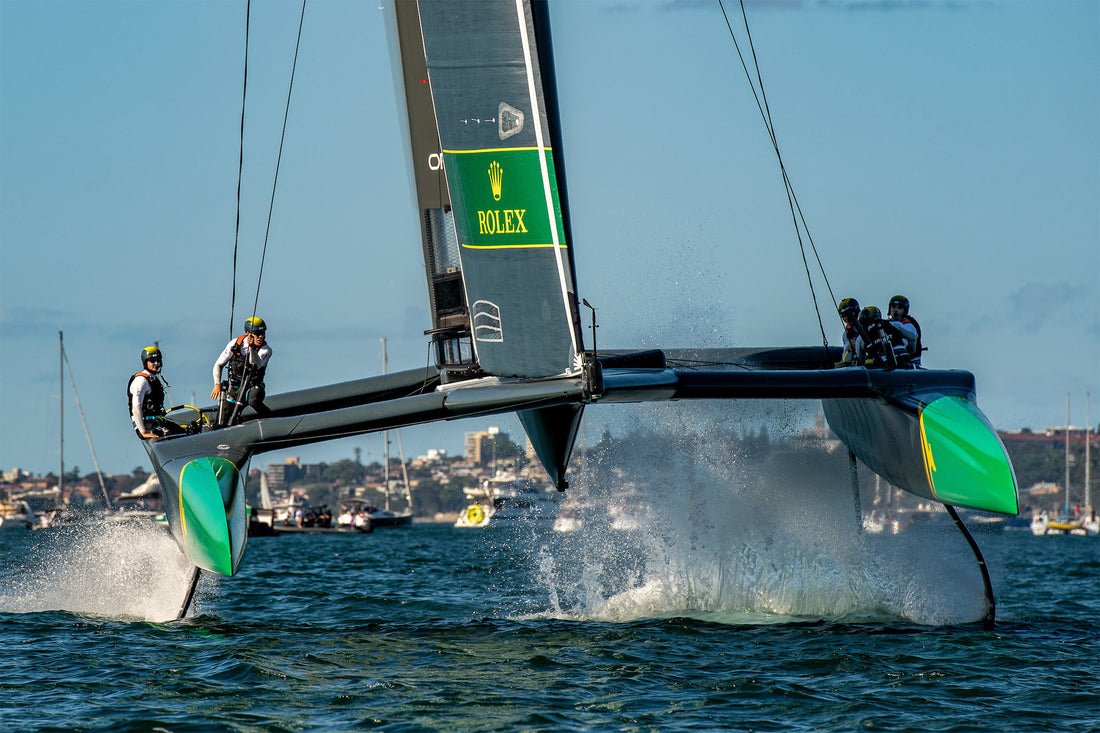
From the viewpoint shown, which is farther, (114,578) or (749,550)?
(114,578)

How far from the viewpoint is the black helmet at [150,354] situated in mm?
7582

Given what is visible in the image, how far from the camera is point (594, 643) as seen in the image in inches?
242

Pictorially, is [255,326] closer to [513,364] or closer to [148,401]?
[148,401]

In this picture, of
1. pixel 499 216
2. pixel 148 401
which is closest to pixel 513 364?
pixel 499 216

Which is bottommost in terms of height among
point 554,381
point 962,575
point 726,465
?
point 962,575

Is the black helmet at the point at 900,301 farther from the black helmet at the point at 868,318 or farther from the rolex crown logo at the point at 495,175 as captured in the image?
the rolex crown logo at the point at 495,175

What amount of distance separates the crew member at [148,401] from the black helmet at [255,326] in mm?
786

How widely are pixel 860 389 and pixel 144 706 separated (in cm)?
387

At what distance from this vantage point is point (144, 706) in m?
4.78

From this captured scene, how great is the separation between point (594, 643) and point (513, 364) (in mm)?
1434

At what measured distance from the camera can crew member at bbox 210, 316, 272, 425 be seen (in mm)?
7148

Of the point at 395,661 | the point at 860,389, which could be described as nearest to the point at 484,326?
the point at 395,661

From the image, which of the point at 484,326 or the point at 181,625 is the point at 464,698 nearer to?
the point at 484,326

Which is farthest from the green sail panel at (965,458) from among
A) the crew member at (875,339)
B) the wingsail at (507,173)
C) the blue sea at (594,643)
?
the wingsail at (507,173)
